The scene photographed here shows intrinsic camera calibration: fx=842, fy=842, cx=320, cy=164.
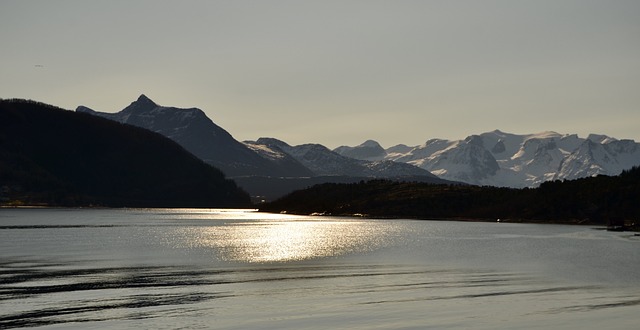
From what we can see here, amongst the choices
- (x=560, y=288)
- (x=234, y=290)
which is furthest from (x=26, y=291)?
(x=560, y=288)

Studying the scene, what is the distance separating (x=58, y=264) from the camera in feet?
391

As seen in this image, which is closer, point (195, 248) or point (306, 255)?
point (306, 255)

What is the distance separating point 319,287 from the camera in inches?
3605

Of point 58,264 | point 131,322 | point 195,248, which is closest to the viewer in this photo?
point 131,322

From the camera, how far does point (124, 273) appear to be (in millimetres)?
105812

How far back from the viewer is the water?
68.1 metres

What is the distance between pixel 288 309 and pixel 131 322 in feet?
48.5

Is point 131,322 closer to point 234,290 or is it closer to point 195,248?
point 234,290

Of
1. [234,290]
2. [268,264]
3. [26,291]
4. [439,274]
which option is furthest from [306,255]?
[26,291]

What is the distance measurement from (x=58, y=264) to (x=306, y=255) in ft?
142

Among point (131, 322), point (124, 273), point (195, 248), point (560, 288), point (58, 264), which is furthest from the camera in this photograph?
point (195, 248)

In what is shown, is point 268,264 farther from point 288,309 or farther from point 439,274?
point 288,309

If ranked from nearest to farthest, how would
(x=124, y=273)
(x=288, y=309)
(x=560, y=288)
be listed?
1. (x=288, y=309)
2. (x=560, y=288)
3. (x=124, y=273)

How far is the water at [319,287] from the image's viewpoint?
224 ft
